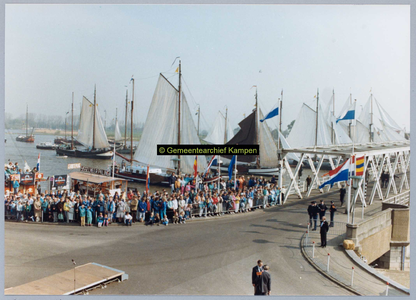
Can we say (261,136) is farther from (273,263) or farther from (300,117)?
(300,117)

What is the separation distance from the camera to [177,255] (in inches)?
468

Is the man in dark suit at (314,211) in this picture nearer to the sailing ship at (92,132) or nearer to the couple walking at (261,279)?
the couple walking at (261,279)

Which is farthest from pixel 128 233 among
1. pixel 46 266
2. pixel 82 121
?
pixel 82 121

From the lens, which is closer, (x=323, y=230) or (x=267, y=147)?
(x=323, y=230)

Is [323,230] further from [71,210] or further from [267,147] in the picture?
[267,147]

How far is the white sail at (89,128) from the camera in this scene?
52812 millimetres

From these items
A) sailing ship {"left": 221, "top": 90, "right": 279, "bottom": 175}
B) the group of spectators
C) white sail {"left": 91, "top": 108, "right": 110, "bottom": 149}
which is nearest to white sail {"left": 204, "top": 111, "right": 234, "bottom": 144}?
sailing ship {"left": 221, "top": 90, "right": 279, "bottom": 175}

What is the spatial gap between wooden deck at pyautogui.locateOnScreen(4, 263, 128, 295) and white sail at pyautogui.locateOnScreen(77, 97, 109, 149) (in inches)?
1770

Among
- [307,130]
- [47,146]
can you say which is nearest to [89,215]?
[307,130]

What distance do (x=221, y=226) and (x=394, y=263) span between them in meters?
9.80

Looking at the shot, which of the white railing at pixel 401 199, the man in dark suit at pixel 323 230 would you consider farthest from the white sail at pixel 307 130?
the man in dark suit at pixel 323 230

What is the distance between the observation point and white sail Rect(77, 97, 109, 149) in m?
52.8

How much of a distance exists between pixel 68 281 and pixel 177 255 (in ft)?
11.7

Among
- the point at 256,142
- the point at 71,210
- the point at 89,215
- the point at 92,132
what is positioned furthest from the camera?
the point at 92,132
